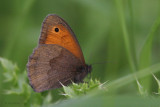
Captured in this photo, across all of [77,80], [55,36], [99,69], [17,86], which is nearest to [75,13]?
[99,69]

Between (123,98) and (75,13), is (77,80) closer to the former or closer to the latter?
(75,13)

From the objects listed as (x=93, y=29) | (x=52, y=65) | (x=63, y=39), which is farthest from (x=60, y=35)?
(x=93, y=29)

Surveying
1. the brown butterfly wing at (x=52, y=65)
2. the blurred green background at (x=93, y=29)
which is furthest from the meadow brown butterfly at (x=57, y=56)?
the blurred green background at (x=93, y=29)

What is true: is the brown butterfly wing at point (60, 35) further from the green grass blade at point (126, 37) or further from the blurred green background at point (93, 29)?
the green grass blade at point (126, 37)

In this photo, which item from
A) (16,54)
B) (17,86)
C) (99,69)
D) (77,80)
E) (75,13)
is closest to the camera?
(17,86)

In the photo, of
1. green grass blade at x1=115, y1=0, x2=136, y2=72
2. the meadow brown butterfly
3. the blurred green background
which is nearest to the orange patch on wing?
the meadow brown butterfly

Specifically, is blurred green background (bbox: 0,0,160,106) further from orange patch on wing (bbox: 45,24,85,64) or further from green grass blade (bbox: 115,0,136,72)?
green grass blade (bbox: 115,0,136,72)

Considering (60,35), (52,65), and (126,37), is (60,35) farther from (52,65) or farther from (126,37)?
(126,37)

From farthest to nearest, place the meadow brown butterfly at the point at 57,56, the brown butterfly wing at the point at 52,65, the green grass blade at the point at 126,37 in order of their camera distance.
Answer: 1. the meadow brown butterfly at the point at 57,56
2. the brown butterfly wing at the point at 52,65
3. the green grass blade at the point at 126,37
